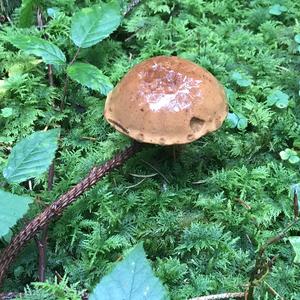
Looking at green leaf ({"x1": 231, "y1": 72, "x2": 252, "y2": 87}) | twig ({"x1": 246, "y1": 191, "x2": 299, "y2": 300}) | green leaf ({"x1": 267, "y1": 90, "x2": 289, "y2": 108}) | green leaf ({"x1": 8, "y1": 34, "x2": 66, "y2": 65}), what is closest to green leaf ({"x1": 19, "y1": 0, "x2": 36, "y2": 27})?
green leaf ({"x1": 8, "y1": 34, "x2": 66, "y2": 65})

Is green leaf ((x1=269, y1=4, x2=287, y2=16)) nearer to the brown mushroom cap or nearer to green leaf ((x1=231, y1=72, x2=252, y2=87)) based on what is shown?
green leaf ((x1=231, y1=72, x2=252, y2=87))

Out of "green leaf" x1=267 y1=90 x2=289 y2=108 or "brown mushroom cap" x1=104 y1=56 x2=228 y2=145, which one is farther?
"green leaf" x1=267 y1=90 x2=289 y2=108

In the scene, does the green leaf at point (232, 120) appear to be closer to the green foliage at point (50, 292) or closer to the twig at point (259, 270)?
the twig at point (259, 270)

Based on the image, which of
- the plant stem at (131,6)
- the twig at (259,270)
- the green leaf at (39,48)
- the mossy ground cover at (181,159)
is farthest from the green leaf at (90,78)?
the twig at (259,270)

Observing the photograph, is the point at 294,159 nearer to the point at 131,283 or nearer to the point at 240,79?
Result: the point at 240,79

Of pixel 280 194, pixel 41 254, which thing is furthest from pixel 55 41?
pixel 280 194

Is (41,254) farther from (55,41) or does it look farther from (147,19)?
(147,19)
